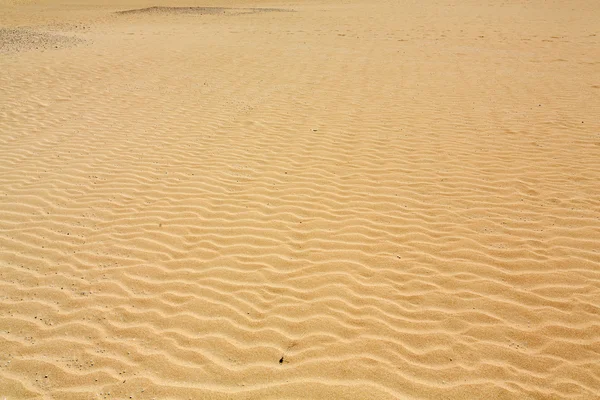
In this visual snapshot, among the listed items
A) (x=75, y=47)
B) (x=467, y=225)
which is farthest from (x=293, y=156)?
(x=75, y=47)

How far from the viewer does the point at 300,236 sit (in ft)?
16.6

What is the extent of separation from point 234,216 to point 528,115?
608cm

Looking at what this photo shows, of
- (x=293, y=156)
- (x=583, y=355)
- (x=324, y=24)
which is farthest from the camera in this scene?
(x=324, y=24)

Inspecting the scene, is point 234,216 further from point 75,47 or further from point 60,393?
point 75,47

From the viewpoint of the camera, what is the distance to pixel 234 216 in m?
5.46

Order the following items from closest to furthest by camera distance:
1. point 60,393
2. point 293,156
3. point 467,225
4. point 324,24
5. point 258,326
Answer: point 60,393 < point 258,326 < point 467,225 < point 293,156 < point 324,24

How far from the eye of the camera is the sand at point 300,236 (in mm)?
3469

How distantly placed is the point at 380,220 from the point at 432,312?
1.56m

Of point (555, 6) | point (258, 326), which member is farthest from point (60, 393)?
point (555, 6)

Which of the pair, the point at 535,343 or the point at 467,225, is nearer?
the point at 535,343

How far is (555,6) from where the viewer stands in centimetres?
2417

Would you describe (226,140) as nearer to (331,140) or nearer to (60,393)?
(331,140)

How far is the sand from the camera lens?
11.4ft

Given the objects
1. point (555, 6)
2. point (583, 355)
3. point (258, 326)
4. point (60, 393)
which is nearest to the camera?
point (60, 393)
